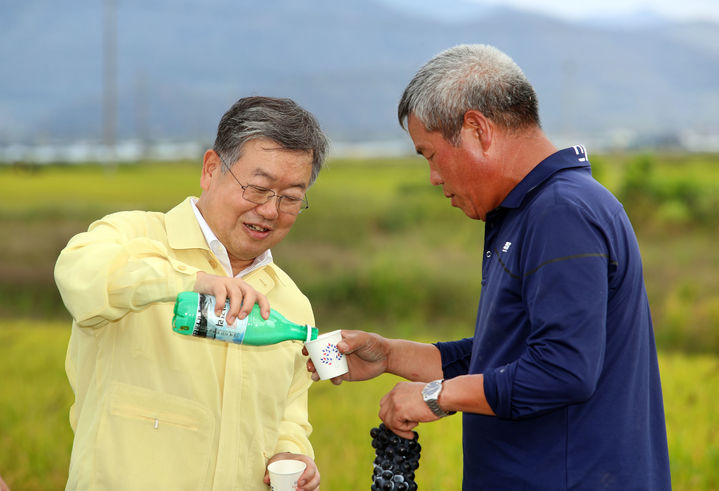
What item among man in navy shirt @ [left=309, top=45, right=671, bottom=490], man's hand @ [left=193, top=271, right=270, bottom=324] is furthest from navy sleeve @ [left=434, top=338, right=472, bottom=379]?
man's hand @ [left=193, top=271, right=270, bottom=324]

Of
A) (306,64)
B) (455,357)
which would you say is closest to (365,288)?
(455,357)

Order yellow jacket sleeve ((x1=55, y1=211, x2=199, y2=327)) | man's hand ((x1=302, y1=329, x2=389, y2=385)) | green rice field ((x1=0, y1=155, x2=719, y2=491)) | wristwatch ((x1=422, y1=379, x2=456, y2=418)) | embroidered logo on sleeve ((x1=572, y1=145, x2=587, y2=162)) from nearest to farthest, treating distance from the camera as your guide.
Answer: yellow jacket sleeve ((x1=55, y1=211, x2=199, y2=327))
wristwatch ((x1=422, y1=379, x2=456, y2=418))
embroidered logo on sleeve ((x1=572, y1=145, x2=587, y2=162))
man's hand ((x1=302, y1=329, x2=389, y2=385))
green rice field ((x1=0, y1=155, x2=719, y2=491))

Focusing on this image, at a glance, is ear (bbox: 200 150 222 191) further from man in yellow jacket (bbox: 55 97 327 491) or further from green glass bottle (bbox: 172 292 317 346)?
green glass bottle (bbox: 172 292 317 346)

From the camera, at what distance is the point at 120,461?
2162 millimetres

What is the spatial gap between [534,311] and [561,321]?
0.08 metres

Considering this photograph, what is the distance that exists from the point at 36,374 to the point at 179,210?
691 cm

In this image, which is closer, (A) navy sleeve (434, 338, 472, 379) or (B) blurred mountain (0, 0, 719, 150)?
(A) navy sleeve (434, 338, 472, 379)

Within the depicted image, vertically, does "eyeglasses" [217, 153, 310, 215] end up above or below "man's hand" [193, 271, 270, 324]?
above

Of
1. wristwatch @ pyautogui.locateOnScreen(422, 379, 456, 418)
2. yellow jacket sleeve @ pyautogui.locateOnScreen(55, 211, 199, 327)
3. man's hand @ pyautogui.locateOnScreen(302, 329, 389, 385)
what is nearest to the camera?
yellow jacket sleeve @ pyautogui.locateOnScreen(55, 211, 199, 327)

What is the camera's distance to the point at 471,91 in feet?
6.81

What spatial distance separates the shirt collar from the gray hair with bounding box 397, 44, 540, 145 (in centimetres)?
13

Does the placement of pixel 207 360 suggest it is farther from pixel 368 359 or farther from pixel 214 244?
pixel 368 359

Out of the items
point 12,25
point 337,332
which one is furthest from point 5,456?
point 12,25

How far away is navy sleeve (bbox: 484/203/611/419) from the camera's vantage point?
1827mm
